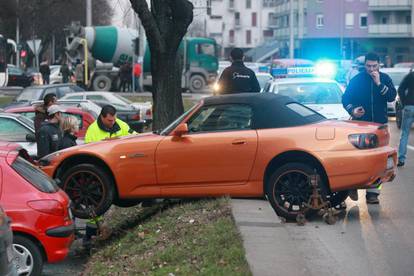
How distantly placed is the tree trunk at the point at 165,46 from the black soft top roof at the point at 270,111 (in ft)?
13.8

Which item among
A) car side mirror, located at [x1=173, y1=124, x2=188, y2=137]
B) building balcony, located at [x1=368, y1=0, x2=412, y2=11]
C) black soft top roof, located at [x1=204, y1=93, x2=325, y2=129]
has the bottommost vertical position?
car side mirror, located at [x1=173, y1=124, x2=188, y2=137]

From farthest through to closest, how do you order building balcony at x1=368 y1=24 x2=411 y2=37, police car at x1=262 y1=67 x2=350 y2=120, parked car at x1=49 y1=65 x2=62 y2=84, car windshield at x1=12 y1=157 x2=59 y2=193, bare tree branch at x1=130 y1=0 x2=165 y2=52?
building balcony at x1=368 y1=24 x2=411 y2=37
parked car at x1=49 y1=65 x2=62 y2=84
police car at x1=262 y1=67 x2=350 y2=120
bare tree branch at x1=130 y1=0 x2=165 y2=52
car windshield at x1=12 y1=157 x2=59 y2=193

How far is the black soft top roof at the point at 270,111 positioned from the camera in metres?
9.84

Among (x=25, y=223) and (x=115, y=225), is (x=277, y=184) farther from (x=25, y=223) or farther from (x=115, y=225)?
(x=25, y=223)

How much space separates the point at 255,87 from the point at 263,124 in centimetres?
367

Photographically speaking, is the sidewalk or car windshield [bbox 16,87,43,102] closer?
the sidewalk

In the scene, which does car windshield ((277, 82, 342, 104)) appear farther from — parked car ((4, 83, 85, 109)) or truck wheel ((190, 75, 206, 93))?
truck wheel ((190, 75, 206, 93))

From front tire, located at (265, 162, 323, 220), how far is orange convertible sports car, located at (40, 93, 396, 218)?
0.4 inches

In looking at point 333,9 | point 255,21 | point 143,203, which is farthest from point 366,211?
point 255,21

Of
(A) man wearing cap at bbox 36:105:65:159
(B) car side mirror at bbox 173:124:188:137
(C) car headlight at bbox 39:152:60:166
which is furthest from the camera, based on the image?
(A) man wearing cap at bbox 36:105:65:159

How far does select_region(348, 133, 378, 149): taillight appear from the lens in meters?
9.55

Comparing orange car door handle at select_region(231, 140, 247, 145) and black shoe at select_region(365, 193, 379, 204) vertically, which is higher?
orange car door handle at select_region(231, 140, 247, 145)

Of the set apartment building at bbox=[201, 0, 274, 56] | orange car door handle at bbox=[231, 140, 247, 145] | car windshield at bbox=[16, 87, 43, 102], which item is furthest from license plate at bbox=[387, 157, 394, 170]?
apartment building at bbox=[201, 0, 274, 56]

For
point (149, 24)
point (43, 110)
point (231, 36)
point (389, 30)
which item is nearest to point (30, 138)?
point (43, 110)
